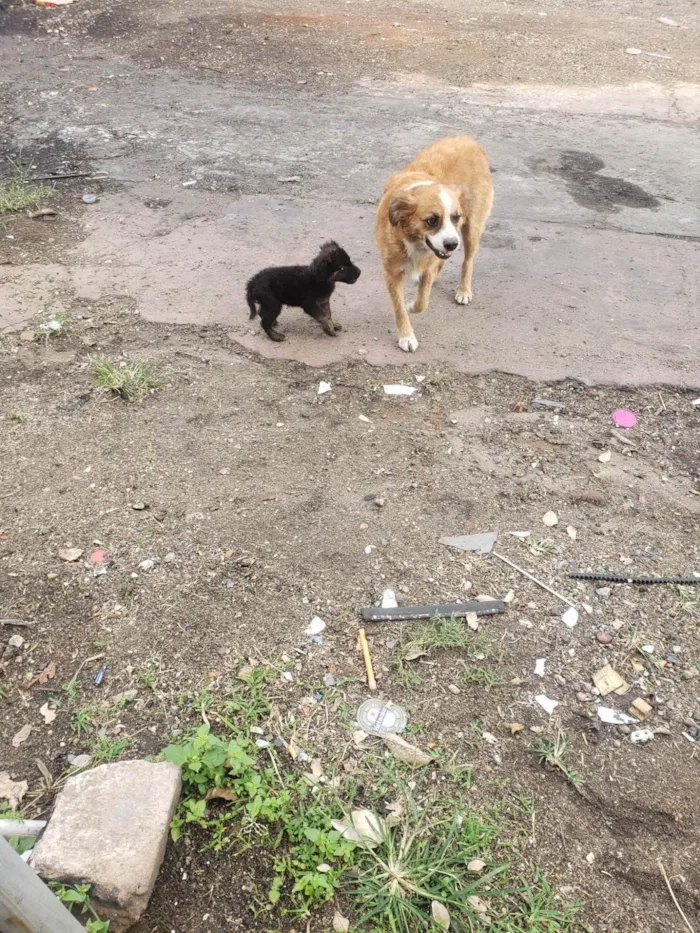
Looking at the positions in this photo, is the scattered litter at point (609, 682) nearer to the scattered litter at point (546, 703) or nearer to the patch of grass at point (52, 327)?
the scattered litter at point (546, 703)

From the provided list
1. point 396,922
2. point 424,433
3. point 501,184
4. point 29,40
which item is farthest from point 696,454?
point 29,40

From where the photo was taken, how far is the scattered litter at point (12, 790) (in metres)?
2.16

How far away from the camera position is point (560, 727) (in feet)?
7.76

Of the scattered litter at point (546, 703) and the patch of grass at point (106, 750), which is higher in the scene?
the scattered litter at point (546, 703)

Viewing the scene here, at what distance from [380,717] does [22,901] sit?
1.33 m

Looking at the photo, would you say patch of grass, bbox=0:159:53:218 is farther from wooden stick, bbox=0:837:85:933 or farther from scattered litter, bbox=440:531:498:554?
wooden stick, bbox=0:837:85:933

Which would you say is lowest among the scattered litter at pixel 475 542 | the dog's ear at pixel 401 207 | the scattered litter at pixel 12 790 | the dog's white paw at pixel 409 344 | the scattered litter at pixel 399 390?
the scattered litter at pixel 12 790

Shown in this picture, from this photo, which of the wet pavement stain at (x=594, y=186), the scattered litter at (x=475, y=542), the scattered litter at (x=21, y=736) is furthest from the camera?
the wet pavement stain at (x=594, y=186)

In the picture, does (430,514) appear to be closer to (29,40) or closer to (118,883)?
(118,883)

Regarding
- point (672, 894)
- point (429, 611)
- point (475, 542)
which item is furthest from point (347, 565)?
point (672, 894)

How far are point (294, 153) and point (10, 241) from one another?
2964mm

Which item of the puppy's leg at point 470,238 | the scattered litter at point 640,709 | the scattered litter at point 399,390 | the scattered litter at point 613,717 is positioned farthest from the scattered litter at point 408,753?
the puppy's leg at point 470,238

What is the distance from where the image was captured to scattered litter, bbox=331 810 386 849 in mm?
2029

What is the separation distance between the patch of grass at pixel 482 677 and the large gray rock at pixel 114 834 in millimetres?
1105
